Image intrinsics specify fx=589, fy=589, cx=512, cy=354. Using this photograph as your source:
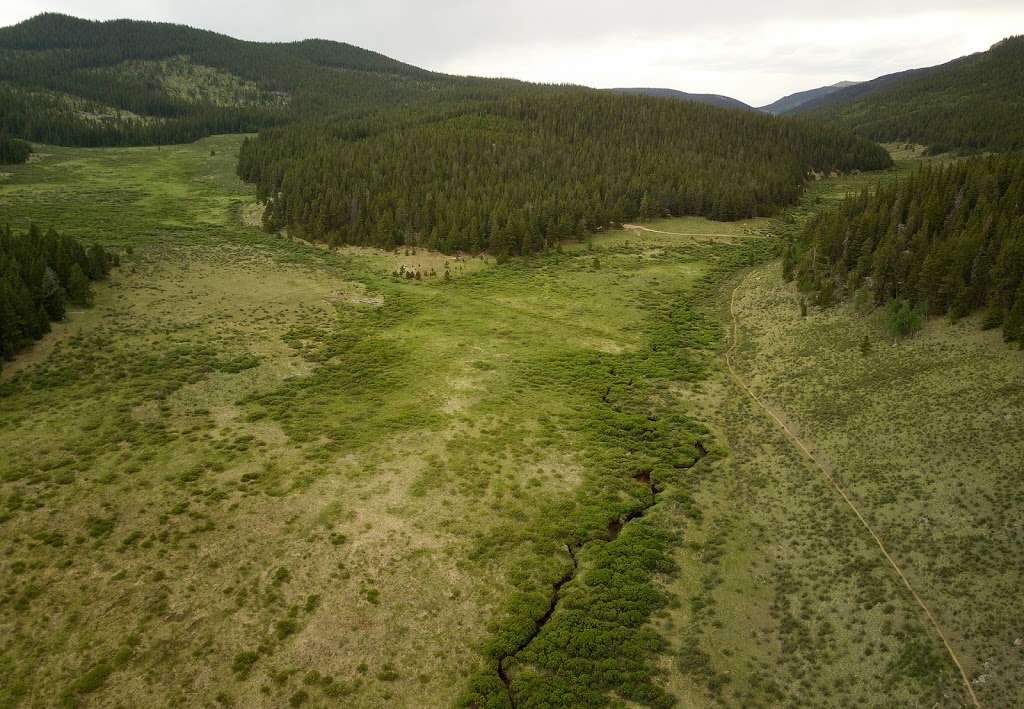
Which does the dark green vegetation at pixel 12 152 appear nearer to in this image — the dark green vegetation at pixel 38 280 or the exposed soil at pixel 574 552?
the dark green vegetation at pixel 38 280

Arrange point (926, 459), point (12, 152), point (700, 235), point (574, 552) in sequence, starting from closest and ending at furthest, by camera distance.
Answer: point (574, 552) → point (926, 459) → point (700, 235) → point (12, 152)

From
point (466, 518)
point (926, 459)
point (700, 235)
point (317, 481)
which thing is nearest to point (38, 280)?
point (317, 481)

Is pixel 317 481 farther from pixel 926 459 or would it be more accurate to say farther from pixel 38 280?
pixel 38 280

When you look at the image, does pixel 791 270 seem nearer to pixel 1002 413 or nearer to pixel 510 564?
pixel 1002 413

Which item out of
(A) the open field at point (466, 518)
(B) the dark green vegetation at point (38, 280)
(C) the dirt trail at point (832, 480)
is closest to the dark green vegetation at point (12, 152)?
(B) the dark green vegetation at point (38, 280)

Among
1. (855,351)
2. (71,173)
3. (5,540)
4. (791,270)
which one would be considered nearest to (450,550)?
(5,540)

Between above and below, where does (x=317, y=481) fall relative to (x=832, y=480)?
below
